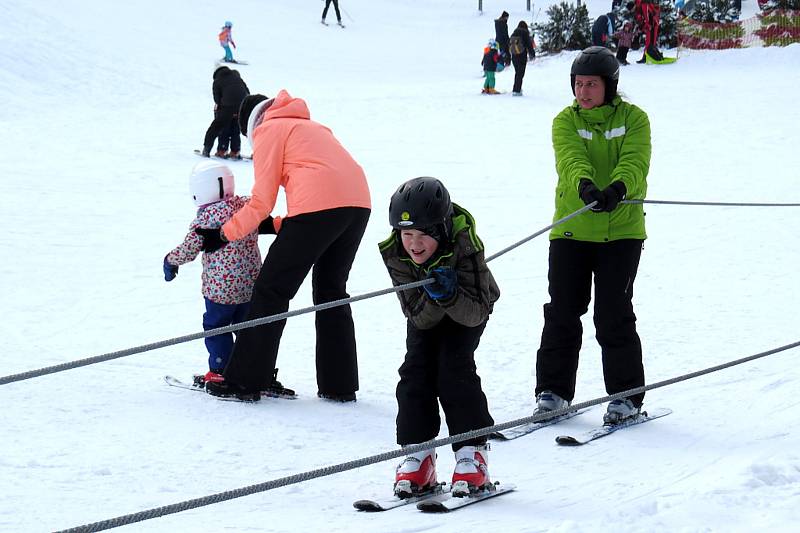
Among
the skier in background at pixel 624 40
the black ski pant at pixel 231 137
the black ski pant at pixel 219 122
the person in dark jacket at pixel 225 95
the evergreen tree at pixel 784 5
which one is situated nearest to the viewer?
the person in dark jacket at pixel 225 95

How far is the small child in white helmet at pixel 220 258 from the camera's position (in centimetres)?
551

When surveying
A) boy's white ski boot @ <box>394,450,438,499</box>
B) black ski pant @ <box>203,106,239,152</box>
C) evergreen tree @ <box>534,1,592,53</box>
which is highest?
evergreen tree @ <box>534,1,592,53</box>

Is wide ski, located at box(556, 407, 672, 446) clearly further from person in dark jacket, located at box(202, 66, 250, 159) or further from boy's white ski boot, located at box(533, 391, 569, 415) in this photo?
person in dark jacket, located at box(202, 66, 250, 159)

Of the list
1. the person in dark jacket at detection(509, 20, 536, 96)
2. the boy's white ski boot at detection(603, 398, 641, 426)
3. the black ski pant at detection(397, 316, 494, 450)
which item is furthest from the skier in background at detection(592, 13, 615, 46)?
the black ski pant at detection(397, 316, 494, 450)

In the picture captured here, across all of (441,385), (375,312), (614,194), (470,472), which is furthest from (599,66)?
(375,312)

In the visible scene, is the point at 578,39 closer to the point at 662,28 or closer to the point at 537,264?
the point at 662,28

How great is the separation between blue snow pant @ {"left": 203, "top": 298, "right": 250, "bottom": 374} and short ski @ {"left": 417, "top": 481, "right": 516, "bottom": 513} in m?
2.01

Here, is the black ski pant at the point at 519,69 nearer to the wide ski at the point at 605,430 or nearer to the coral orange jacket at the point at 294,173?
the coral orange jacket at the point at 294,173

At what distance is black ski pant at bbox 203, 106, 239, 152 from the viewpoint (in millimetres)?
13258

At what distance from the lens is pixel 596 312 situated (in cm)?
506

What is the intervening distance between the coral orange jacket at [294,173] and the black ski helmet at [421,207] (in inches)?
61.6

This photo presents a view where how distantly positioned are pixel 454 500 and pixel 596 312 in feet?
5.25

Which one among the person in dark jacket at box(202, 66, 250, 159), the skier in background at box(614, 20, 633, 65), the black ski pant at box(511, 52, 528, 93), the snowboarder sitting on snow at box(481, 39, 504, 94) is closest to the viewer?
the person in dark jacket at box(202, 66, 250, 159)

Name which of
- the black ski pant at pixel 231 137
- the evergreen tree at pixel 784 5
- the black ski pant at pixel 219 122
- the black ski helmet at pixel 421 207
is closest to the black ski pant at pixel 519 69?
the black ski pant at pixel 231 137
